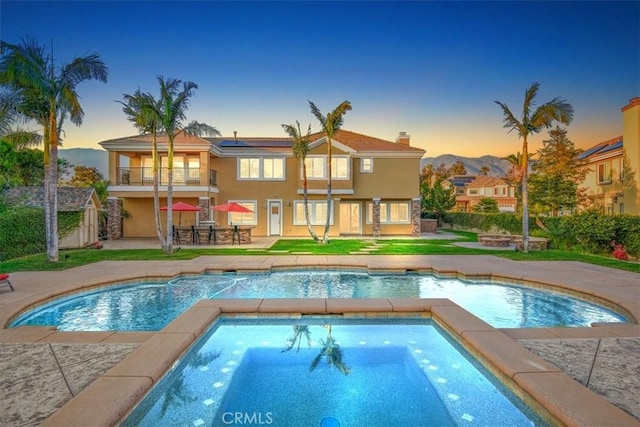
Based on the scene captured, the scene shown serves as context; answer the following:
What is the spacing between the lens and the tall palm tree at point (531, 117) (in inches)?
535

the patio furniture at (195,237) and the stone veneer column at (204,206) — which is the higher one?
the stone veneer column at (204,206)

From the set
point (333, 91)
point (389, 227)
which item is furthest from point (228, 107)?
point (389, 227)

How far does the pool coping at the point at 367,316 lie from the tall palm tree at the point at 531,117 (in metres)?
10.7

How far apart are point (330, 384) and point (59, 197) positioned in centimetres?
1854

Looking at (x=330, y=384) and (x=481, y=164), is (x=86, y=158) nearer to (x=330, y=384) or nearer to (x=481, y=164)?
(x=330, y=384)

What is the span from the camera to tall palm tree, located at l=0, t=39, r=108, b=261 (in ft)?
35.8

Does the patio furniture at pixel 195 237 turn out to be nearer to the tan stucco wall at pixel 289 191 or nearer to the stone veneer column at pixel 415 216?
the tan stucco wall at pixel 289 191

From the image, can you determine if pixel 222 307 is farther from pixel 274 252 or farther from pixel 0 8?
pixel 0 8

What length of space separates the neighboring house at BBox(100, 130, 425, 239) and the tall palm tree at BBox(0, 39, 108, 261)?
8780 millimetres

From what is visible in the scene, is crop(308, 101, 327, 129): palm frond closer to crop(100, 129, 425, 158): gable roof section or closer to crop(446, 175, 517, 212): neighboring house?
crop(100, 129, 425, 158): gable roof section

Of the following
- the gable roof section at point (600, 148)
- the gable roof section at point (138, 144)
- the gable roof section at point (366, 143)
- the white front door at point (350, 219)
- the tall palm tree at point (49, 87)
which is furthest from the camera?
the gable roof section at point (600, 148)

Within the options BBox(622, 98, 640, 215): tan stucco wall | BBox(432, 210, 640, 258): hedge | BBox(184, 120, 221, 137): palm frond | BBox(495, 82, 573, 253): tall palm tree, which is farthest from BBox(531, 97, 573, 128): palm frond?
BBox(184, 120, 221, 137): palm frond

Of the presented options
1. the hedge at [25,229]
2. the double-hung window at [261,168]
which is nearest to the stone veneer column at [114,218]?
the hedge at [25,229]

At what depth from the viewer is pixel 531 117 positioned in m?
14.1
